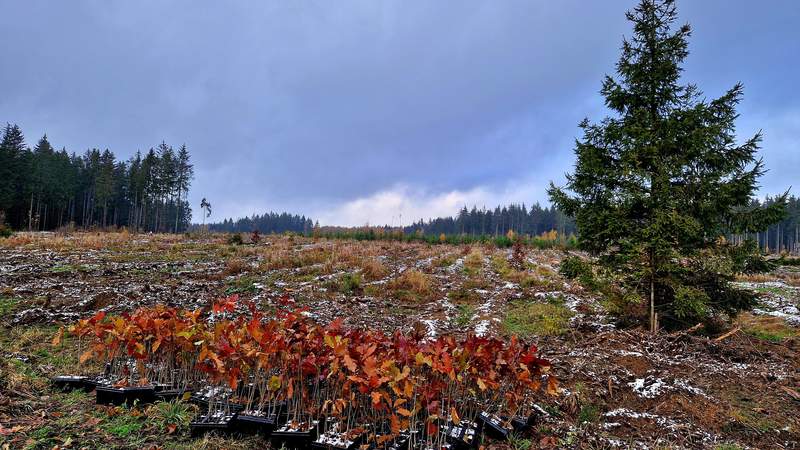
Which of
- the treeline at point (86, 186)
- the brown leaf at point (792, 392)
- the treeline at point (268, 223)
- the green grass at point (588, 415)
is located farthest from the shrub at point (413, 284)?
the treeline at point (268, 223)

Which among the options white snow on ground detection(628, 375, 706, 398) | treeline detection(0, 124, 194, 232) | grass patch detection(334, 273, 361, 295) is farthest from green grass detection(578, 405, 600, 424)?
treeline detection(0, 124, 194, 232)

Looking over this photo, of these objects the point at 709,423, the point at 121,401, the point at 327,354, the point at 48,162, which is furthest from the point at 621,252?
the point at 48,162

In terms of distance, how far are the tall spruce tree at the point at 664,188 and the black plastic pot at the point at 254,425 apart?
6.02 m

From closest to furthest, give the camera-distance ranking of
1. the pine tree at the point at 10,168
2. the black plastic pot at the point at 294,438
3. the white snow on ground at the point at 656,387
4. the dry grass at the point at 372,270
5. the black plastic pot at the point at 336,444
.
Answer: the black plastic pot at the point at 336,444
the black plastic pot at the point at 294,438
the white snow on ground at the point at 656,387
the dry grass at the point at 372,270
the pine tree at the point at 10,168

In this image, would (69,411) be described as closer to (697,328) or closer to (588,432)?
(588,432)

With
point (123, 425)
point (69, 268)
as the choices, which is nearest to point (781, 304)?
point (123, 425)

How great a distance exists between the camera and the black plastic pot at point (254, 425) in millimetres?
3271

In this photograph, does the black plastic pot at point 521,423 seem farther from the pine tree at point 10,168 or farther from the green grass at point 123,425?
the pine tree at point 10,168

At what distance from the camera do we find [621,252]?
653 cm

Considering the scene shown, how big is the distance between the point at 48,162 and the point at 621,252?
62.4 meters

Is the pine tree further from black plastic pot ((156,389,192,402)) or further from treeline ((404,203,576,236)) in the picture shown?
treeline ((404,203,576,236))

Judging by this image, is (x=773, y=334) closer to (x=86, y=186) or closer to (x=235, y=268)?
(x=235, y=268)

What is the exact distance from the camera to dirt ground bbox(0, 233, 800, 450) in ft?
10.9

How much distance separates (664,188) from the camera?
237 inches
